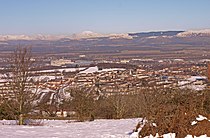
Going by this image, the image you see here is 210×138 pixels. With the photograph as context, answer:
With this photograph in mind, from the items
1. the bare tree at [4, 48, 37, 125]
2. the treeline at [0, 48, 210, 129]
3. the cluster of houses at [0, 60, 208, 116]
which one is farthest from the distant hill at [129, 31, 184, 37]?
the bare tree at [4, 48, 37, 125]

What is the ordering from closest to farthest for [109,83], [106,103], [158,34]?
[106,103], [109,83], [158,34]

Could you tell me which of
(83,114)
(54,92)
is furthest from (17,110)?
(54,92)

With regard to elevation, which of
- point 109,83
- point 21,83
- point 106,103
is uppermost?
point 21,83

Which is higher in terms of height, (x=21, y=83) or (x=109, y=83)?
(x=21, y=83)

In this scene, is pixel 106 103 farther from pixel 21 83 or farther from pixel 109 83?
pixel 109 83

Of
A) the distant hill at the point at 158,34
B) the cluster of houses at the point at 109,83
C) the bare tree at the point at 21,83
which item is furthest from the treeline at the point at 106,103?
the distant hill at the point at 158,34

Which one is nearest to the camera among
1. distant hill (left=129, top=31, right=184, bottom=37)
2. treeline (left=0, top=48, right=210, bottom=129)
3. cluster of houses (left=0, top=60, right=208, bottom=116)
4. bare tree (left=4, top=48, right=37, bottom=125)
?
treeline (left=0, top=48, right=210, bottom=129)

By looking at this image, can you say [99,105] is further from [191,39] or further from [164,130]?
[191,39]

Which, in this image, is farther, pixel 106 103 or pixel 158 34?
pixel 158 34

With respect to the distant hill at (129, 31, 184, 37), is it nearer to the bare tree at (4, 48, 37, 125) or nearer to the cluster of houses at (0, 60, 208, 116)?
the cluster of houses at (0, 60, 208, 116)

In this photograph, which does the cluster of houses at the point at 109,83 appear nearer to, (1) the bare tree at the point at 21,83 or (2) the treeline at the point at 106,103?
(1) the bare tree at the point at 21,83

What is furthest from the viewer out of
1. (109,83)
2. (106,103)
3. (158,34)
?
(158,34)

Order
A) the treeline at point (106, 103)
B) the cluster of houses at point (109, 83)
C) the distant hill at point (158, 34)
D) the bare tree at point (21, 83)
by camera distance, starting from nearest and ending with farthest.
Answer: the treeline at point (106, 103) → the bare tree at point (21, 83) → the cluster of houses at point (109, 83) → the distant hill at point (158, 34)

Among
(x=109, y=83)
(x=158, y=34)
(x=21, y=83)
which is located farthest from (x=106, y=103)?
(x=158, y=34)
